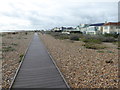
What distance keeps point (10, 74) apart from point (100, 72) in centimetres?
438

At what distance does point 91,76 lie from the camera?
6594mm

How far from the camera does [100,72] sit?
7.25m

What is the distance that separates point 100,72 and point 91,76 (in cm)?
88

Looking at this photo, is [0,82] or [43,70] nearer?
[0,82]

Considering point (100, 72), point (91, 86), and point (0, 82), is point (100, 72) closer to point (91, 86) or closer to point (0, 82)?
point (91, 86)

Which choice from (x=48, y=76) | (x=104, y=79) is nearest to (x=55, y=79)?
(x=48, y=76)

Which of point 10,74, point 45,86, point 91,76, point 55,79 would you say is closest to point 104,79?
point 91,76

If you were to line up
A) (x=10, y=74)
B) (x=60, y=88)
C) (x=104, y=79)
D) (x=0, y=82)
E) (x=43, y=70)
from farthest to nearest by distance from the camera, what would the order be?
(x=43, y=70)
(x=10, y=74)
(x=104, y=79)
(x=0, y=82)
(x=60, y=88)

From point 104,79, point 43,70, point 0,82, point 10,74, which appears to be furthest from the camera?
point 43,70

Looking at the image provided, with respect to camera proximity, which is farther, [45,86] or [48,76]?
[48,76]

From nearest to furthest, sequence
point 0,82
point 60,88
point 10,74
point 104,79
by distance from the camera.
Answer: point 60,88
point 0,82
point 104,79
point 10,74

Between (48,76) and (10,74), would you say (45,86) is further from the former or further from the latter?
(10,74)

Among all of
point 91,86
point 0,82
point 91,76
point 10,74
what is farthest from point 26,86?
point 91,76

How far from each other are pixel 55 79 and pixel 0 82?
7.28 ft
